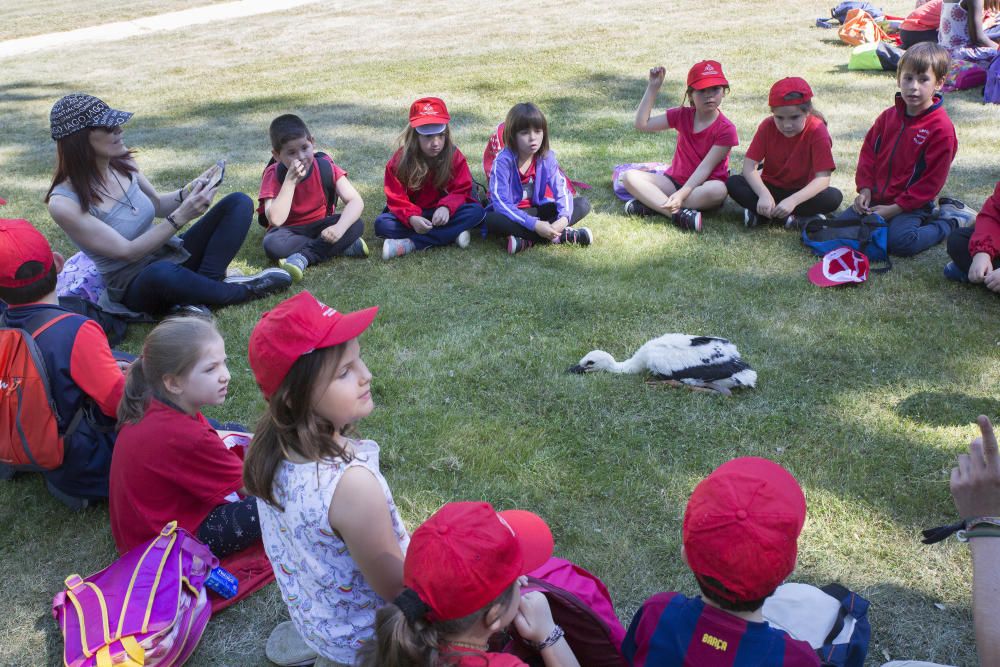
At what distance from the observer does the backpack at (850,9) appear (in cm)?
1068

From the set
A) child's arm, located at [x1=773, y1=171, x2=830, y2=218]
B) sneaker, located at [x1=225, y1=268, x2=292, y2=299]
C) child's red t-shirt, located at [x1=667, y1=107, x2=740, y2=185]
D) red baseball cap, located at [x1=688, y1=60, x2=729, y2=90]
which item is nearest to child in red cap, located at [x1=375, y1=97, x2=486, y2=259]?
sneaker, located at [x1=225, y1=268, x2=292, y2=299]

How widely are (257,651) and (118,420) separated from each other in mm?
961

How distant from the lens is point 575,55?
11.0m

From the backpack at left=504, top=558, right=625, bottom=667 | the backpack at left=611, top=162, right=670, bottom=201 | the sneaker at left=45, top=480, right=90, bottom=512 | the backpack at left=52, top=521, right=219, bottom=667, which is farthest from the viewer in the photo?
the backpack at left=611, top=162, right=670, bottom=201

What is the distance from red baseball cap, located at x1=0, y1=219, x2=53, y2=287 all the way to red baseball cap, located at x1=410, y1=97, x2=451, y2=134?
258 cm

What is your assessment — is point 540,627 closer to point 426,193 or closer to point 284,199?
point 284,199

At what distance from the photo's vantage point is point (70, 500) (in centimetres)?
316

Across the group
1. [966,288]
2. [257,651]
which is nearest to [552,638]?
[257,651]

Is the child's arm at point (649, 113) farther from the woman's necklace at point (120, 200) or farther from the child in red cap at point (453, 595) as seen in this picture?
the child in red cap at point (453, 595)

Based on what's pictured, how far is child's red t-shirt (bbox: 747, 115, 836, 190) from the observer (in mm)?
5230

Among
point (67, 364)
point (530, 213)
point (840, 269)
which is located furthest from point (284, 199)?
point (840, 269)

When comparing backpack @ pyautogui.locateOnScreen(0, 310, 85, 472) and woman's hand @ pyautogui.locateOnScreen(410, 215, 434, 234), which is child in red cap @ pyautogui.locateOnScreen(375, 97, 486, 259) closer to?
woman's hand @ pyautogui.locateOnScreen(410, 215, 434, 234)

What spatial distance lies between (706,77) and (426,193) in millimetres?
1960

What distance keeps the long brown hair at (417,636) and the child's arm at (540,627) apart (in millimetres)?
245
